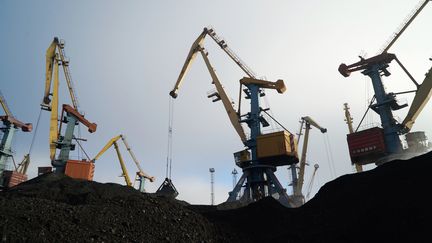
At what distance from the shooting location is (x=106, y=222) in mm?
11031

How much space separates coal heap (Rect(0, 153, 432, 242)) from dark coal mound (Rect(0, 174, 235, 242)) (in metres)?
0.03

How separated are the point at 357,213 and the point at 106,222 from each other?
9.50 meters

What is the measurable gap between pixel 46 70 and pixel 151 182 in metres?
46.4

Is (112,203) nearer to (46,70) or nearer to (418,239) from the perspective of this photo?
(418,239)

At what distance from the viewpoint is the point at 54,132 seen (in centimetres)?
4122

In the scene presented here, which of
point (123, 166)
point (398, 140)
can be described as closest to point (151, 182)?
point (123, 166)

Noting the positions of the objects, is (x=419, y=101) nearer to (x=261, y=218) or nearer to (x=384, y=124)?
(x=384, y=124)

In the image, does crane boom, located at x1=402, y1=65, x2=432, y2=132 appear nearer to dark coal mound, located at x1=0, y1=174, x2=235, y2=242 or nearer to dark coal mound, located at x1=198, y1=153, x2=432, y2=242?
dark coal mound, located at x1=198, y1=153, x2=432, y2=242

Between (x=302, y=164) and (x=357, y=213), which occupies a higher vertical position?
(x=302, y=164)

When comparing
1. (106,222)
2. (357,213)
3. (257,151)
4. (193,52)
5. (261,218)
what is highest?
(193,52)

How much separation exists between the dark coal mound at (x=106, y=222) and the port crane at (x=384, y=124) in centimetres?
2960

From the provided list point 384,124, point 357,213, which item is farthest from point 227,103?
point 357,213

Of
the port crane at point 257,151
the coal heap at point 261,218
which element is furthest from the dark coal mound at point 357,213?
the port crane at point 257,151

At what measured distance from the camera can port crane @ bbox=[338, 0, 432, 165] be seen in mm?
35875
